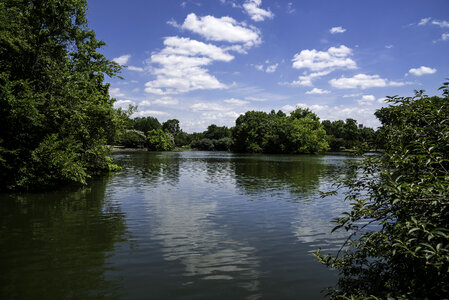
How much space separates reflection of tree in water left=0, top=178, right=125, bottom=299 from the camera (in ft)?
22.6

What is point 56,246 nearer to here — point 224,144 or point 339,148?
point 339,148

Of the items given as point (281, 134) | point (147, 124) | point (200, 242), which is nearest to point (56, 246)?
point (200, 242)

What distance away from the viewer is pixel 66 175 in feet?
64.2

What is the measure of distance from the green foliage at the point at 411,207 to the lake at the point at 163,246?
9.61ft

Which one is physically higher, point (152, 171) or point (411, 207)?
point (411, 207)

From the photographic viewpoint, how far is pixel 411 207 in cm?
414

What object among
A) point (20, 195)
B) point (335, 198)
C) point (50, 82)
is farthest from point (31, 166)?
point (335, 198)

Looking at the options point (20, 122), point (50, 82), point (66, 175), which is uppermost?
point (50, 82)

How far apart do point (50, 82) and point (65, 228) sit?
12.8m

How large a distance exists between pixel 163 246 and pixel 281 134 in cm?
10635

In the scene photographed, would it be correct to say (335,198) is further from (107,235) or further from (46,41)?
(46,41)

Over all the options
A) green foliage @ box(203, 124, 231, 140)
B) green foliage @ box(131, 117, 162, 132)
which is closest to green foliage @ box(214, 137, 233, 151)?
green foliage @ box(203, 124, 231, 140)

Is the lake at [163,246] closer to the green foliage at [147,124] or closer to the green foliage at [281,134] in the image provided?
the green foliage at [281,134]

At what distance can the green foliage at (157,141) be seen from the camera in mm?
140375
